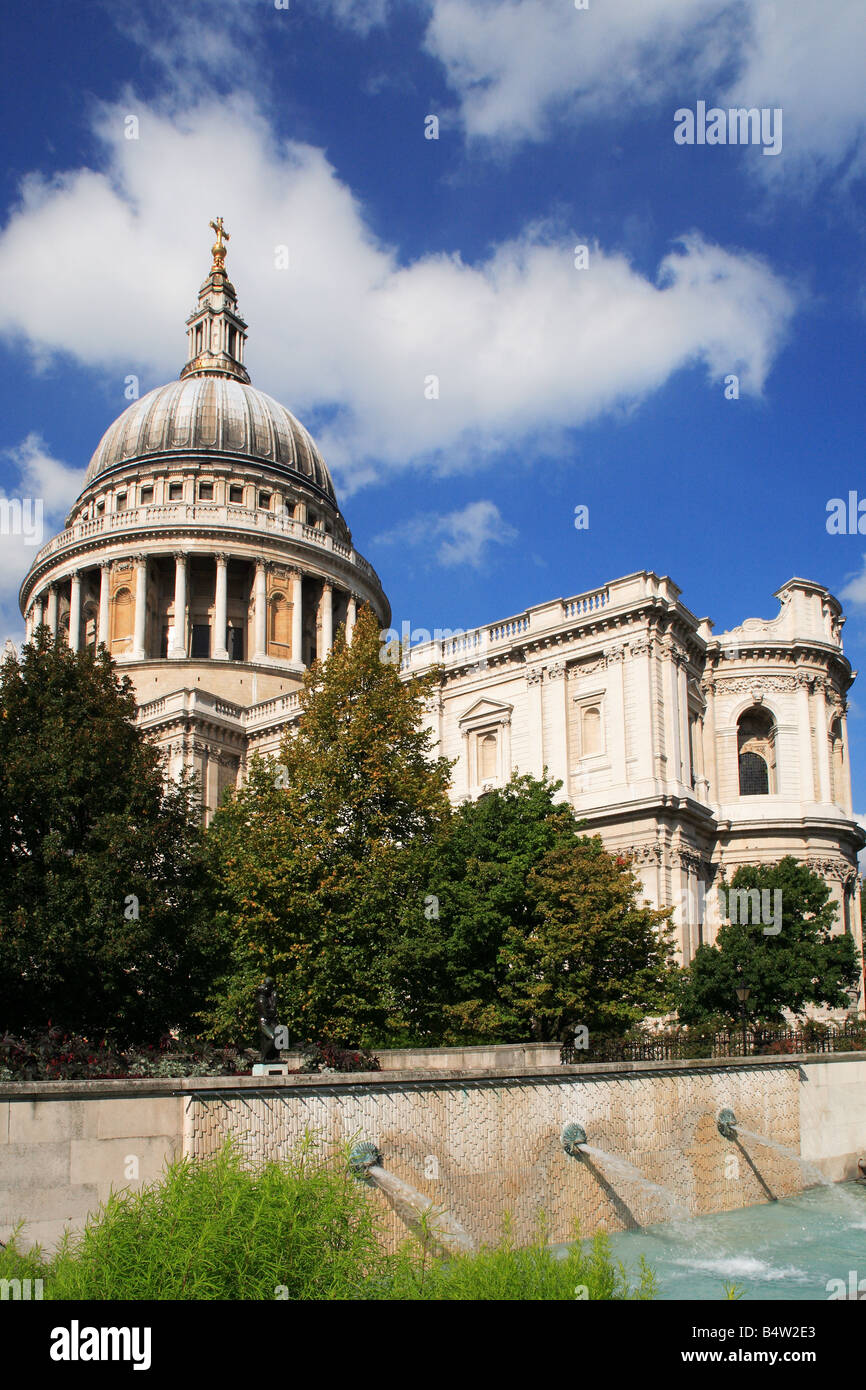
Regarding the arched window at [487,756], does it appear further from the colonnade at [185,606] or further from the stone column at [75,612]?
the stone column at [75,612]

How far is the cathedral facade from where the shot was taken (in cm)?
4162

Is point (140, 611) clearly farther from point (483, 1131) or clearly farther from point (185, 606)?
point (483, 1131)

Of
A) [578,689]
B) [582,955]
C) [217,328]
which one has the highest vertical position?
[217,328]

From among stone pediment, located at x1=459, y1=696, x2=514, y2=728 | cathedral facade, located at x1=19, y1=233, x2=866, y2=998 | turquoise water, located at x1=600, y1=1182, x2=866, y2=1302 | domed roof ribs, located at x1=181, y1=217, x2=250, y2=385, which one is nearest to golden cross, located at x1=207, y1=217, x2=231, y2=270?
domed roof ribs, located at x1=181, y1=217, x2=250, y2=385

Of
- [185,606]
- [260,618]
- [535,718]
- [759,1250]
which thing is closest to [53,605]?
[185,606]

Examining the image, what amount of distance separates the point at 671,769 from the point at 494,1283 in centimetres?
3338

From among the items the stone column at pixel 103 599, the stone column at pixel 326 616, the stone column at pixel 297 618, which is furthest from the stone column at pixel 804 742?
the stone column at pixel 103 599

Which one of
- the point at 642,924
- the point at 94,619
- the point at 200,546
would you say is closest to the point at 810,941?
the point at 642,924

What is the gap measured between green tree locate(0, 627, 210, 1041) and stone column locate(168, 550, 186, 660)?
35.9 meters

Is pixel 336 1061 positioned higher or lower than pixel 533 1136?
higher

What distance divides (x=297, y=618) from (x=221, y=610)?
467cm

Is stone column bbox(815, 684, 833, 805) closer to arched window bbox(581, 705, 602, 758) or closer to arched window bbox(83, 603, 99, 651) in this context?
arched window bbox(581, 705, 602, 758)

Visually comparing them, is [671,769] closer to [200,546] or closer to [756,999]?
[756,999]

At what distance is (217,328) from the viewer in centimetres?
8388
